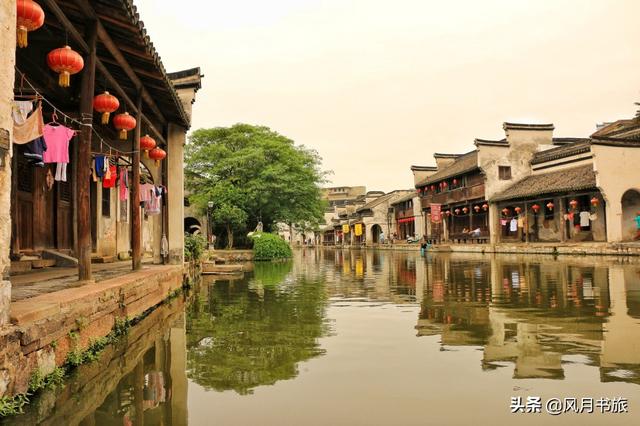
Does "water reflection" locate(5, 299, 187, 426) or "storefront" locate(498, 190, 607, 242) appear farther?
"storefront" locate(498, 190, 607, 242)

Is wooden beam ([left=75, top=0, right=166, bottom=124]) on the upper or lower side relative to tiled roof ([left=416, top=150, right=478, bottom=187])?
lower

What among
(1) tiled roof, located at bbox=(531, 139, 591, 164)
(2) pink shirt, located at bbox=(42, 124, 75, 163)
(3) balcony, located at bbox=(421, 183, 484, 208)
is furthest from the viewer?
(3) balcony, located at bbox=(421, 183, 484, 208)

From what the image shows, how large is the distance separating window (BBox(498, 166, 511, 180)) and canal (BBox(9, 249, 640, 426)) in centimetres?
2544

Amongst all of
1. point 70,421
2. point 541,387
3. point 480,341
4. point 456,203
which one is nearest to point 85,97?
point 70,421

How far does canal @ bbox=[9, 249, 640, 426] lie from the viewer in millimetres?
3930

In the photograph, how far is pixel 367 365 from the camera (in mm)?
5293

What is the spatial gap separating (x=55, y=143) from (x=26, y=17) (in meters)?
2.29

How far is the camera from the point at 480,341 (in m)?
6.20

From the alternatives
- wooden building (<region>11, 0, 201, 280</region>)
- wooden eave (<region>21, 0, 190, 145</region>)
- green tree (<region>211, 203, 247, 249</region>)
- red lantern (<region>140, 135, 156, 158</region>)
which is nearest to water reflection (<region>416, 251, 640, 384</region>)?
wooden building (<region>11, 0, 201, 280</region>)

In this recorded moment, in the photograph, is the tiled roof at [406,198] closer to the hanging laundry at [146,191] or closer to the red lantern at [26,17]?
the hanging laundry at [146,191]

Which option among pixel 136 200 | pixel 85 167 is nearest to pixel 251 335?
pixel 85 167

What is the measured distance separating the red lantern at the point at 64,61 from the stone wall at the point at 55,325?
291 centimetres

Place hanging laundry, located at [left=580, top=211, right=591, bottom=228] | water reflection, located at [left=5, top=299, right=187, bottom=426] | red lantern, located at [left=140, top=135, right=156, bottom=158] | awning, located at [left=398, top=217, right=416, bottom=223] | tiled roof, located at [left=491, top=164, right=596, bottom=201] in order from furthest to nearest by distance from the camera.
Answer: awning, located at [left=398, top=217, right=416, bottom=223] → hanging laundry, located at [left=580, top=211, right=591, bottom=228] → tiled roof, located at [left=491, top=164, right=596, bottom=201] → red lantern, located at [left=140, top=135, right=156, bottom=158] → water reflection, located at [left=5, top=299, right=187, bottom=426]

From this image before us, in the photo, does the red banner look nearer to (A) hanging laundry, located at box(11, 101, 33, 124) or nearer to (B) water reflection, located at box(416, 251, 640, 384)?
(B) water reflection, located at box(416, 251, 640, 384)
